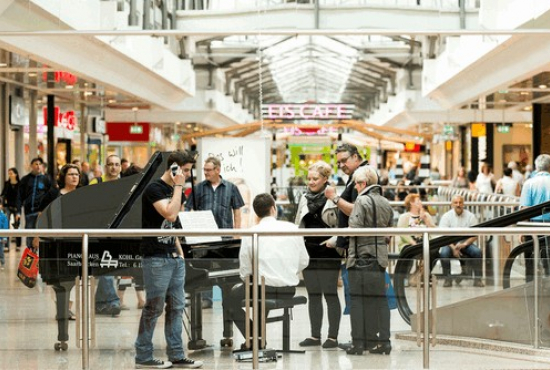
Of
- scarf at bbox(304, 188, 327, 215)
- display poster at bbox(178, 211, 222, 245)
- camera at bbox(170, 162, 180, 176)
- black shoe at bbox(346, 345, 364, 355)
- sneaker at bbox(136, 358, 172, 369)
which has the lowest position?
sneaker at bbox(136, 358, 172, 369)

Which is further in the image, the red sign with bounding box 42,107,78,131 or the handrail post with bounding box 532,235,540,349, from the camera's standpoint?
the red sign with bounding box 42,107,78,131

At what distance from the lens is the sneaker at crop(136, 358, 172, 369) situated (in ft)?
29.1

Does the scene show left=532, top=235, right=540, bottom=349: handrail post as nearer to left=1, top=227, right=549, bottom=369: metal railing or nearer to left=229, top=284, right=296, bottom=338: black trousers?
left=1, top=227, right=549, bottom=369: metal railing

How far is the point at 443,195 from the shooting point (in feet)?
98.3

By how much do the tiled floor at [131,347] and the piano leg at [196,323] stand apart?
0.06 meters

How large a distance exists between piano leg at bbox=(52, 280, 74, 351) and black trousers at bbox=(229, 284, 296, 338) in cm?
A: 127

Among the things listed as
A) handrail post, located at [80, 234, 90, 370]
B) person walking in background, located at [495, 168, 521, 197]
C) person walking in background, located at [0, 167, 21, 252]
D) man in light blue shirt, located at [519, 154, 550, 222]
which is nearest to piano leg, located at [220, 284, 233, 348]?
handrail post, located at [80, 234, 90, 370]

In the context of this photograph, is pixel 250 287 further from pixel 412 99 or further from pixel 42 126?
pixel 412 99

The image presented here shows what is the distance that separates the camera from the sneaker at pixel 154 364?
8867 mm

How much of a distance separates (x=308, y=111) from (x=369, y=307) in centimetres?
2041

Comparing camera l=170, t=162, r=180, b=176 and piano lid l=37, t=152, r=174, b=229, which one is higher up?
camera l=170, t=162, r=180, b=176

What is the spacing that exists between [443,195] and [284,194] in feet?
18.1

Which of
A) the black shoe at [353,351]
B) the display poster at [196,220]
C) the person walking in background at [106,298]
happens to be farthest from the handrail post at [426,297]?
the display poster at [196,220]

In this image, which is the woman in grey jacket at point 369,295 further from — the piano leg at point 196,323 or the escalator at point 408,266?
the piano leg at point 196,323
